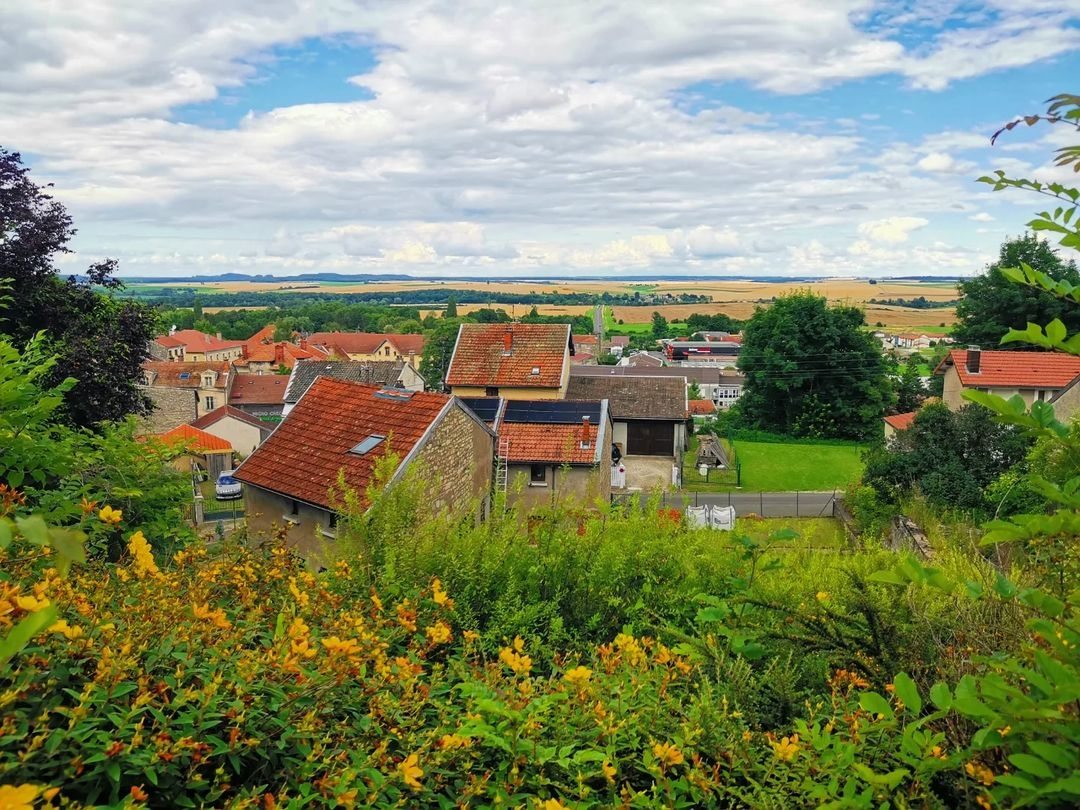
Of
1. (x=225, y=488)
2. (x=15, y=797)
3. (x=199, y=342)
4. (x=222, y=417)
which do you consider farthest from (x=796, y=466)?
(x=199, y=342)

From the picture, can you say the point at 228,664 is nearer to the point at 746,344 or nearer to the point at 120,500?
the point at 120,500

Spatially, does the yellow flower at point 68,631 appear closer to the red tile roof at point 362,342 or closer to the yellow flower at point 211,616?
the yellow flower at point 211,616

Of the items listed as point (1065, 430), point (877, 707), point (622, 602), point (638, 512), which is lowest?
point (622, 602)

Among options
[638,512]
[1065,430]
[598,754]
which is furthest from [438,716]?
[638,512]

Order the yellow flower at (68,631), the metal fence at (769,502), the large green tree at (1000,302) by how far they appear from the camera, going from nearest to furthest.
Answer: the yellow flower at (68,631) → the metal fence at (769,502) → the large green tree at (1000,302)

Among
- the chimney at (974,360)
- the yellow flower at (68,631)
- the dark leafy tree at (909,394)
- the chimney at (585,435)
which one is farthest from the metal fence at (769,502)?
the dark leafy tree at (909,394)

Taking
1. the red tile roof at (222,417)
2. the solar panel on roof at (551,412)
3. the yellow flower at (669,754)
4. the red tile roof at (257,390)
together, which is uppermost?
the yellow flower at (669,754)

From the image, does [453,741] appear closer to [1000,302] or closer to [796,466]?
[796,466]
